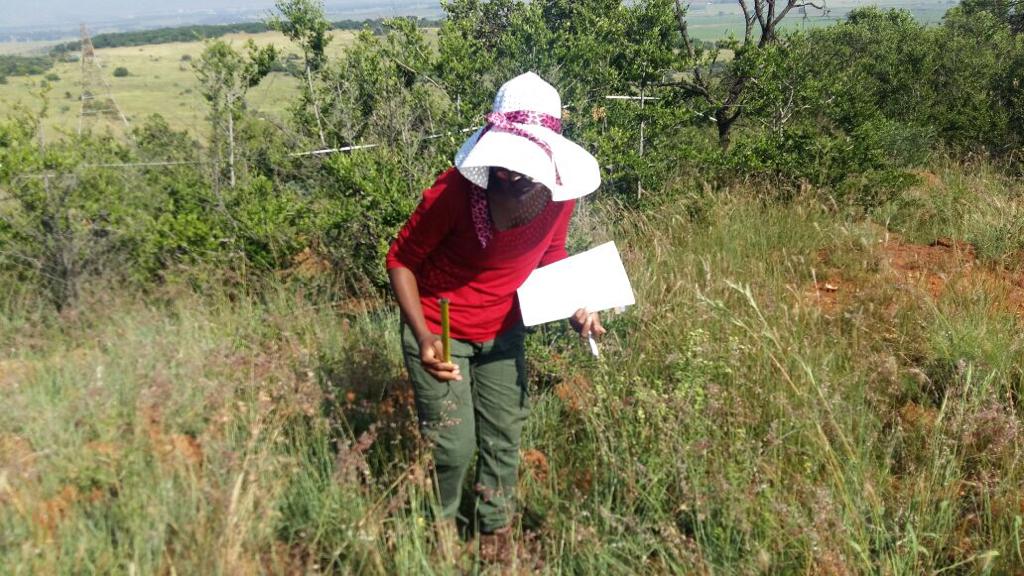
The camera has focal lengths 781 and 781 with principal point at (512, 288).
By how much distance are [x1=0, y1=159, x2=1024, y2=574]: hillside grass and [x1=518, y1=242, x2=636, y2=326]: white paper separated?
0.37 meters

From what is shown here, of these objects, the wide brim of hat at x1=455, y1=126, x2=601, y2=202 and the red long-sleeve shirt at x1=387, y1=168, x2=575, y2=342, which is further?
the red long-sleeve shirt at x1=387, y1=168, x2=575, y2=342

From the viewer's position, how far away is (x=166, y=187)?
4.64 m

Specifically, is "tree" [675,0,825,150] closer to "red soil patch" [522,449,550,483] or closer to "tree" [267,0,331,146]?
"tree" [267,0,331,146]

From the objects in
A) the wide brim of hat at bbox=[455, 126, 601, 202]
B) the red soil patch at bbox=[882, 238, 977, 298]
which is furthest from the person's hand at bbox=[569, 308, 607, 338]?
the red soil patch at bbox=[882, 238, 977, 298]

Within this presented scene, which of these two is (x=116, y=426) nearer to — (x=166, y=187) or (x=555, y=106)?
(x=555, y=106)

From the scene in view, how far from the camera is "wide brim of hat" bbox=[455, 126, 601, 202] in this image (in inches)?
83.8

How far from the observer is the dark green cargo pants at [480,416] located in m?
2.43

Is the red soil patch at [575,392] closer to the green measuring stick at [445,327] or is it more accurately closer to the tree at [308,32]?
the green measuring stick at [445,327]

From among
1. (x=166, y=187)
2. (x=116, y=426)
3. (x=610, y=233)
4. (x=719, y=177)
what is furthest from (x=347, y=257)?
(x=719, y=177)

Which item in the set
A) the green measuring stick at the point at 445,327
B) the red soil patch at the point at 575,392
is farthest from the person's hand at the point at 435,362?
the red soil patch at the point at 575,392

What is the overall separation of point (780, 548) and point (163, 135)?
6.00 m

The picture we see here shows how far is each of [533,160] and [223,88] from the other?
3460mm

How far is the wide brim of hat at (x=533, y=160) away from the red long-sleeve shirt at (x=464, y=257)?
0.11m

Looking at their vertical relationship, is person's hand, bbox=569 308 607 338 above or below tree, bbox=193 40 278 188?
below
